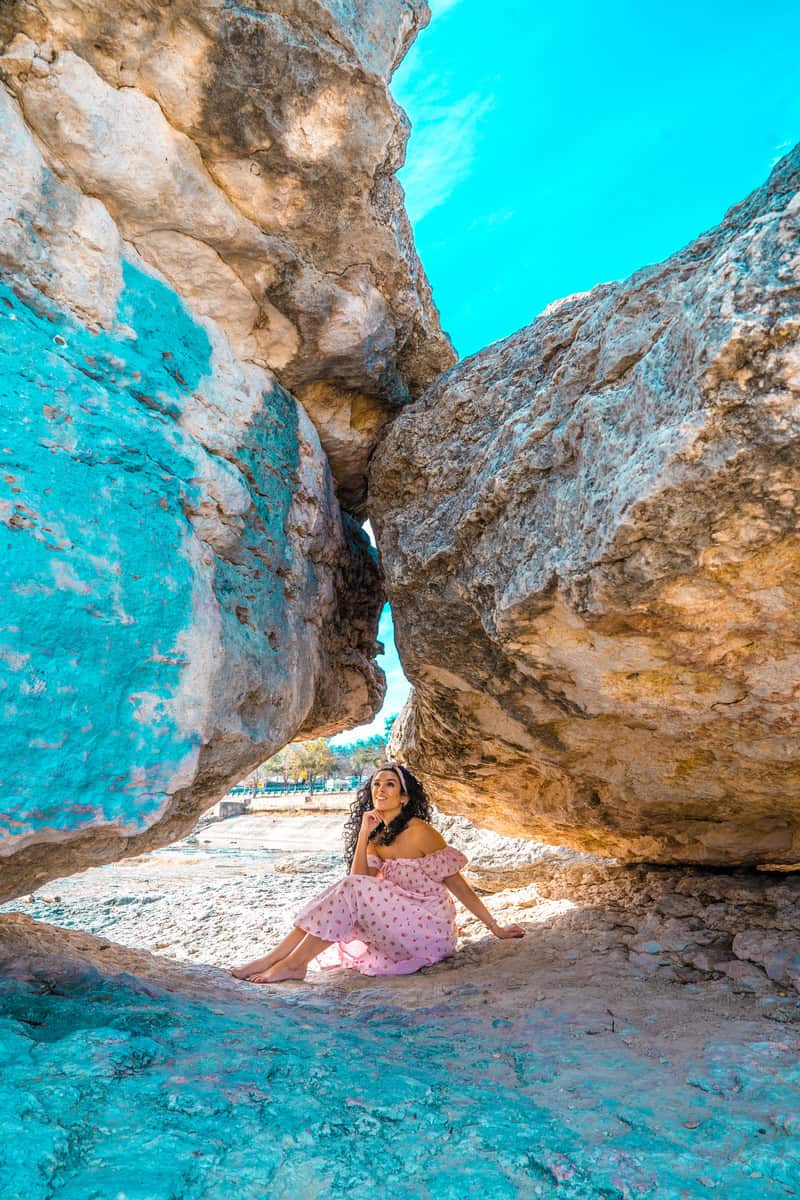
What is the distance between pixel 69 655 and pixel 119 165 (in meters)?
1.86

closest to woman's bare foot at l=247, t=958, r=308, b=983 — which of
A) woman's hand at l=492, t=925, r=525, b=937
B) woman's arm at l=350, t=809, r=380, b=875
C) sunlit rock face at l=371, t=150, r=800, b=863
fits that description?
woman's arm at l=350, t=809, r=380, b=875

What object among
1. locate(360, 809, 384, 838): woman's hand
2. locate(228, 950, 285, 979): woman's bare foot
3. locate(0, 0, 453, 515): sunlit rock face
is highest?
locate(0, 0, 453, 515): sunlit rock face

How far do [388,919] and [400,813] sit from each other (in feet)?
2.70

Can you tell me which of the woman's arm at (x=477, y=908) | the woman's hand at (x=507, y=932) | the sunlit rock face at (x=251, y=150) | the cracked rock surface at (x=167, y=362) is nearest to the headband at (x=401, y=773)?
the woman's arm at (x=477, y=908)

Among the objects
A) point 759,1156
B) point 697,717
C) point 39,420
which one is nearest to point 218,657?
point 39,420

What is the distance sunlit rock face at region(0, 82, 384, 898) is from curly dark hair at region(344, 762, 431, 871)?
5.26 feet

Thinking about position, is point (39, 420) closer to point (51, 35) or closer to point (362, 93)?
point (51, 35)

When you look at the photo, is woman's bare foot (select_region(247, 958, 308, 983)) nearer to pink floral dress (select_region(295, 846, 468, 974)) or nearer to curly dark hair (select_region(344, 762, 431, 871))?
pink floral dress (select_region(295, 846, 468, 974))

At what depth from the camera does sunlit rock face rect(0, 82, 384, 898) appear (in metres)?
2.16

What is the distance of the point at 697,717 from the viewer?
9.40ft

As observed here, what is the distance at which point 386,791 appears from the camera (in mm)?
4391

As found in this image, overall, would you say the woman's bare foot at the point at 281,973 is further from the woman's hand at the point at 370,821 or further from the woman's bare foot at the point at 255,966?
the woman's hand at the point at 370,821

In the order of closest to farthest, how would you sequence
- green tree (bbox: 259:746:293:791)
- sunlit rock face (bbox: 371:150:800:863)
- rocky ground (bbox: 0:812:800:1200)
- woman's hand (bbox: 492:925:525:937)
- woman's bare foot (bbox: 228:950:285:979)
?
rocky ground (bbox: 0:812:800:1200), sunlit rock face (bbox: 371:150:800:863), woman's bare foot (bbox: 228:950:285:979), woman's hand (bbox: 492:925:525:937), green tree (bbox: 259:746:293:791)

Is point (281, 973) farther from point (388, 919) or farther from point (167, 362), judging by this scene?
point (167, 362)
